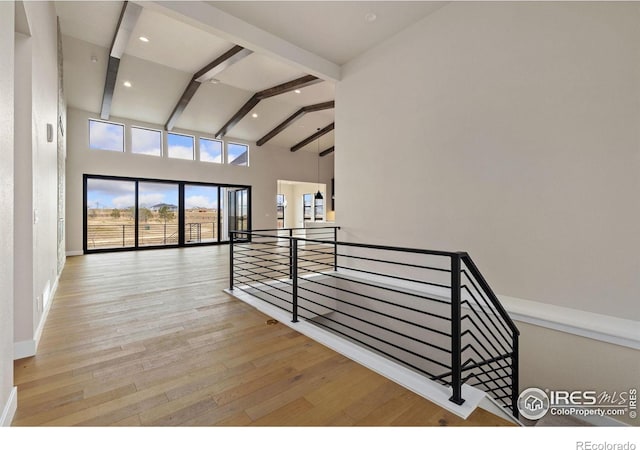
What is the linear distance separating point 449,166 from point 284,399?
130 inches

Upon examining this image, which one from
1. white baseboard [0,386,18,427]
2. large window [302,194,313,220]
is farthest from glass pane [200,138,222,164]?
white baseboard [0,386,18,427]

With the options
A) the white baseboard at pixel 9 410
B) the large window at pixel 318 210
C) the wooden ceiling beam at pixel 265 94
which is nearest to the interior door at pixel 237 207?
the wooden ceiling beam at pixel 265 94

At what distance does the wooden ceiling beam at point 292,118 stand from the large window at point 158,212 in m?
1.89

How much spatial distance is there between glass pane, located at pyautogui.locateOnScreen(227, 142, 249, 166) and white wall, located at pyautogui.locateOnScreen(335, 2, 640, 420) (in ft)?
22.7

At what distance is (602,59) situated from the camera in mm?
2645

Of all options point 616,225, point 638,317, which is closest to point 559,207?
point 616,225

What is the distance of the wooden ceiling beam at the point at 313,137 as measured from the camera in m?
10.3

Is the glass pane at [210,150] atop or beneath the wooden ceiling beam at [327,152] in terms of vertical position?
beneath

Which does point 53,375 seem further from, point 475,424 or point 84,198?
point 84,198

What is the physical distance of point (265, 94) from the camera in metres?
7.69

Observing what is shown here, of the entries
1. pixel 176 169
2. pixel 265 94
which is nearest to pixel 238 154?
pixel 176 169

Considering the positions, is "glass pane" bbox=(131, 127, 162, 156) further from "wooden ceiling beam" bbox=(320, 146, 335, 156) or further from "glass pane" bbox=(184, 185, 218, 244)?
"wooden ceiling beam" bbox=(320, 146, 335, 156)

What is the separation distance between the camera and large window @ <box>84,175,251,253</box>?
7926 millimetres

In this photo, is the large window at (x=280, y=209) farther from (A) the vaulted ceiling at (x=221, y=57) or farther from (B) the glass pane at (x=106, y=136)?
(B) the glass pane at (x=106, y=136)
